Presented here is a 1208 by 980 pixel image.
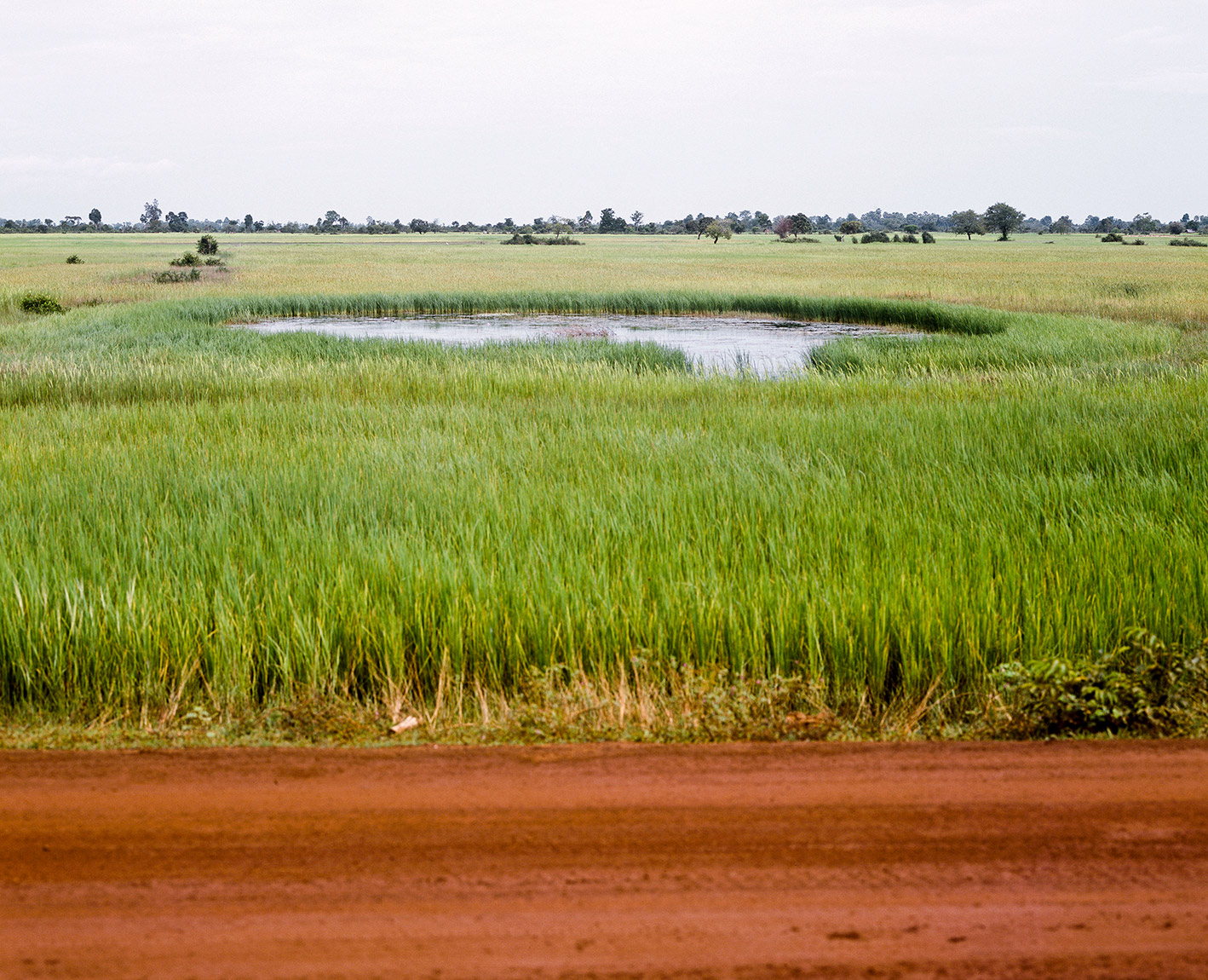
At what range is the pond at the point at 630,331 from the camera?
2559cm

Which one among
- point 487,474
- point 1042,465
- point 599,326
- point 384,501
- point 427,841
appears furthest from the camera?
point 599,326

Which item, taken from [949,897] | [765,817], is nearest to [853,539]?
[765,817]

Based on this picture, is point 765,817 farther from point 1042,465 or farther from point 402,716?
point 1042,465

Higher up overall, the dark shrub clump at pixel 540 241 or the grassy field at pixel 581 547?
the dark shrub clump at pixel 540 241

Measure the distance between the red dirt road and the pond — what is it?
1855cm

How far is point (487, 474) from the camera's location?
897cm

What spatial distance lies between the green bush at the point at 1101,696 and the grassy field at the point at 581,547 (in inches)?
11.5

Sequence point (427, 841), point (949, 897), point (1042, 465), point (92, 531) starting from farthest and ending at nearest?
point (1042, 465) < point (92, 531) < point (427, 841) < point (949, 897)

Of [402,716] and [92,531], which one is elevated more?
[92,531]

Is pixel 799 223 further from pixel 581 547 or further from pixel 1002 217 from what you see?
pixel 581 547

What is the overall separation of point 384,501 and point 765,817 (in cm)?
495

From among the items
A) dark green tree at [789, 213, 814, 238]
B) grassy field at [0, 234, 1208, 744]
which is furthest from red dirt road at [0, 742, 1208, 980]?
dark green tree at [789, 213, 814, 238]

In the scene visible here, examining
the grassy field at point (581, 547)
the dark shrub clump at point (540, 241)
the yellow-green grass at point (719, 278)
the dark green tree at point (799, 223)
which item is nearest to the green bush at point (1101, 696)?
the grassy field at point (581, 547)

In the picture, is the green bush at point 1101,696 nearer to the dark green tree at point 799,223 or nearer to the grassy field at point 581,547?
the grassy field at point 581,547
